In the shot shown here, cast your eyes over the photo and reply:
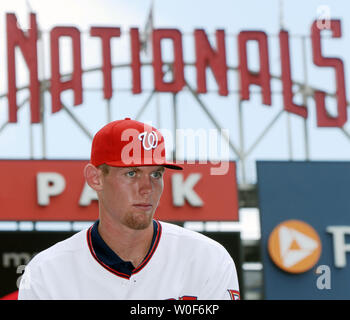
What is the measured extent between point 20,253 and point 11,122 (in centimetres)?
367

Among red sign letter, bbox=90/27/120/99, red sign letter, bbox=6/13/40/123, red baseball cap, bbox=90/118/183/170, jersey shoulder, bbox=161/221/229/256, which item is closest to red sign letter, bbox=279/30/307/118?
red sign letter, bbox=90/27/120/99

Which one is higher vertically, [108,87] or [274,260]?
[108,87]

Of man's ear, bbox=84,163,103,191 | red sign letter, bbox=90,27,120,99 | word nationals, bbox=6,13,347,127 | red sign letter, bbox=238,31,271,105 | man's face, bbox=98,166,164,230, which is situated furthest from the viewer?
red sign letter, bbox=238,31,271,105

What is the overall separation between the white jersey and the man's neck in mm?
47

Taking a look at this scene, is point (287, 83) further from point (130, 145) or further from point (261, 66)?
point (130, 145)

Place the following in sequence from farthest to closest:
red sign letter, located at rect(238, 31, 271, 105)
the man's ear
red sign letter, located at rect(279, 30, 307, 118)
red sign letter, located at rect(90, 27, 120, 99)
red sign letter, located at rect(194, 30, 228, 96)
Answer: red sign letter, located at rect(279, 30, 307, 118), red sign letter, located at rect(238, 31, 271, 105), red sign letter, located at rect(194, 30, 228, 96), red sign letter, located at rect(90, 27, 120, 99), the man's ear

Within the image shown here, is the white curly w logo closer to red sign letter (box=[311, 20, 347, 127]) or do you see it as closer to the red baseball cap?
the red baseball cap

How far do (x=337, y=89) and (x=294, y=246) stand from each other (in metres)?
4.54

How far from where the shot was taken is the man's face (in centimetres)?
446

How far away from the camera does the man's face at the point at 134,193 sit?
4.46 m

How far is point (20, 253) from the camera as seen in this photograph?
17672 millimetres
